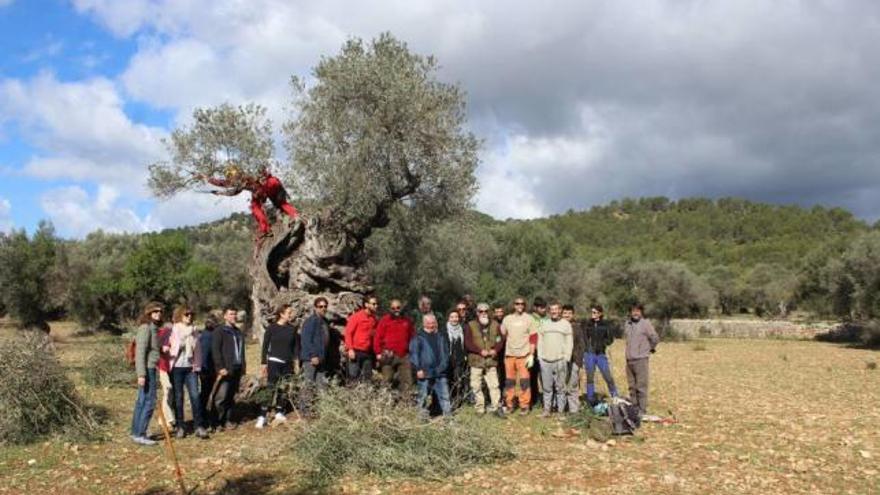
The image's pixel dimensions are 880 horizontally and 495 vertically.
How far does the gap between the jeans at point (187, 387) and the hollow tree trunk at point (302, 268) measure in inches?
157

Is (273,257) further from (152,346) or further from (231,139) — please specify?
(152,346)

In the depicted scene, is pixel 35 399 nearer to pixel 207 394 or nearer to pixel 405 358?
pixel 207 394

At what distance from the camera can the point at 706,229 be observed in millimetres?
138000

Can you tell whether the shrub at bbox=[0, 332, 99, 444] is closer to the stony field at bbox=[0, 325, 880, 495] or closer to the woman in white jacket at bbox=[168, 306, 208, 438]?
the stony field at bbox=[0, 325, 880, 495]

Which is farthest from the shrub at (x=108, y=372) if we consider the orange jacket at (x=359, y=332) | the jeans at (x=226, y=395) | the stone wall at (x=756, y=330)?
the stone wall at (x=756, y=330)

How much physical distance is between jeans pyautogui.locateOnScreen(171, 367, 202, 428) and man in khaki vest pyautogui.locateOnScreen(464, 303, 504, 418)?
4540 mm

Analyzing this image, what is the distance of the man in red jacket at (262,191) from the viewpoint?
15.5 m

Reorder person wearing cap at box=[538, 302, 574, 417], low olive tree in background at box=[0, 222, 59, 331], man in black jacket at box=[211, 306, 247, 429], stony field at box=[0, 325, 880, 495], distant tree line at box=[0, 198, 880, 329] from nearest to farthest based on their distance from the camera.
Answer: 1. stony field at box=[0, 325, 880, 495]
2. man in black jacket at box=[211, 306, 247, 429]
3. person wearing cap at box=[538, 302, 574, 417]
4. distant tree line at box=[0, 198, 880, 329]
5. low olive tree in background at box=[0, 222, 59, 331]

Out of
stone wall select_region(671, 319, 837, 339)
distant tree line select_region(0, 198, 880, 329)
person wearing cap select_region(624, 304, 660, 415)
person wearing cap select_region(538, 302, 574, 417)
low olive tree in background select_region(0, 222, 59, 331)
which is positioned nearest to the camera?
person wearing cap select_region(624, 304, 660, 415)

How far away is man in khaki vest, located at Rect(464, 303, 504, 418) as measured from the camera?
11.7 m

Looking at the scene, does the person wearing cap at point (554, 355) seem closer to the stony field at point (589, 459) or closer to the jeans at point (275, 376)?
the stony field at point (589, 459)

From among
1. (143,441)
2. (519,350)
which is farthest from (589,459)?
(143,441)

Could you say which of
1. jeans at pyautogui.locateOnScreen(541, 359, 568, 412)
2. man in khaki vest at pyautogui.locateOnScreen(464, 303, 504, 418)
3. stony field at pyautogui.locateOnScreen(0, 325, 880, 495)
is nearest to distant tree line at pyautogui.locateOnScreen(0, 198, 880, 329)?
man in khaki vest at pyautogui.locateOnScreen(464, 303, 504, 418)

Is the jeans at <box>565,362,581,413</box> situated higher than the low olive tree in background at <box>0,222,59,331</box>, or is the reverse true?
the low olive tree in background at <box>0,222,59,331</box>
